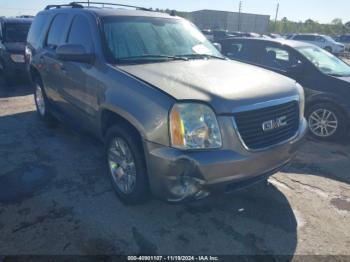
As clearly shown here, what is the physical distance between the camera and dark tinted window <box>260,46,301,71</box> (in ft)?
19.9

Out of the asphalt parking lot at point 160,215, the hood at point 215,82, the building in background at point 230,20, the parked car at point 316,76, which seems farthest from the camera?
the building in background at point 230,20

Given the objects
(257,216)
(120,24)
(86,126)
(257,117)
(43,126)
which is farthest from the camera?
(43,126)

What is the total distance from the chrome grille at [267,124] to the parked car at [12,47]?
26.5ft

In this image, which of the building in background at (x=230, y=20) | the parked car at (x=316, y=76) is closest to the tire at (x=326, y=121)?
the parked car at (x=316, y=76)

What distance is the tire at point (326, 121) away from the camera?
Answer: 18.2 feet

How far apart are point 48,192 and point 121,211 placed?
968 mm

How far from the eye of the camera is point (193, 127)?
2703mm

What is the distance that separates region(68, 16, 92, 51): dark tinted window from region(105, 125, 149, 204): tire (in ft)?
3.89

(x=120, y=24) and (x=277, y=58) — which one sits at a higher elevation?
(x=120, y=24)

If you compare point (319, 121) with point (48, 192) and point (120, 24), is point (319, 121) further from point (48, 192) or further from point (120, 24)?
point (48, 192)

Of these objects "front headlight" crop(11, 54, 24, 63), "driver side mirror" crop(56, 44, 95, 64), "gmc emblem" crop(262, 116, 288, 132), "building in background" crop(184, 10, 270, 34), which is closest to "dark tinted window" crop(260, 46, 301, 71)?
"gmc emblem" crop(262, 116, 288, 132)

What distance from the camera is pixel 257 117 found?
2.92 m

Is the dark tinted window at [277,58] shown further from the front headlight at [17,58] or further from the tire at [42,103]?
the front headlight at [17,58]

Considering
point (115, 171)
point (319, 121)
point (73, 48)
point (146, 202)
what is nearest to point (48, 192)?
point (115, 171)
